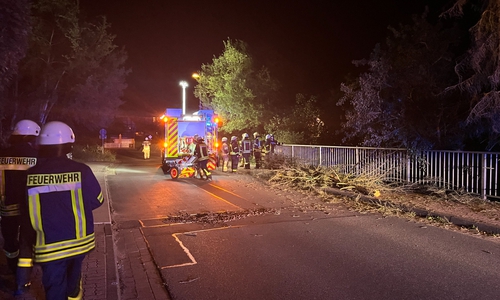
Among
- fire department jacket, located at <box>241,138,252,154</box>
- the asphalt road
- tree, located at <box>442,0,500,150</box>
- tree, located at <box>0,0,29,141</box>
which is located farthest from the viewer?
fire department jacket, located at <box>241,138,252,154</box>

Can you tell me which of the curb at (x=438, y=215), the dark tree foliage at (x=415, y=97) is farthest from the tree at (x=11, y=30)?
the dark tree foliage at (x=415, y=97)

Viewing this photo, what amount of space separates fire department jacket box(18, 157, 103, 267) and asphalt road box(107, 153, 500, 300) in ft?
5.96

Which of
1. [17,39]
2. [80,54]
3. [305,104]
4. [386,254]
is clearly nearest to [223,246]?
[386,254]

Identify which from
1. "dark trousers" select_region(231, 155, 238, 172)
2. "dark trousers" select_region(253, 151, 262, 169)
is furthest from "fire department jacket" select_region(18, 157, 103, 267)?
"dark trousers" select_region(253, 151, 262, 169)

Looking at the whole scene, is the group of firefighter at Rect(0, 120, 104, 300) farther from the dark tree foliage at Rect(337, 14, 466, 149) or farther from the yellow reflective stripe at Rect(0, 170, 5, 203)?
the dark tree foliage at Rect(337, 14, 466, 149)

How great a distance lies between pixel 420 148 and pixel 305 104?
10.2m

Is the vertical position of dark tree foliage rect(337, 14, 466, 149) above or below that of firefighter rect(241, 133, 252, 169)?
above

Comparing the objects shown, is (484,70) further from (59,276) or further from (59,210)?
(59,276)

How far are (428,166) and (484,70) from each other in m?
Result: 2.98

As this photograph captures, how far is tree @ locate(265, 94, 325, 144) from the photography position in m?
22.1

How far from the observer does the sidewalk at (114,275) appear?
482 cm

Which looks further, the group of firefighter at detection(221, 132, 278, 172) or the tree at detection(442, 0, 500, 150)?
the group of firefighter at detection(221, 132, 278, 172)

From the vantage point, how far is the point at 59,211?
11.6ft

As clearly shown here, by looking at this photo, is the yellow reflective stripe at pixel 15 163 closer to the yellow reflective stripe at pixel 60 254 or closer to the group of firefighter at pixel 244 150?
the yellow reflective stripe at pixel 60 254
